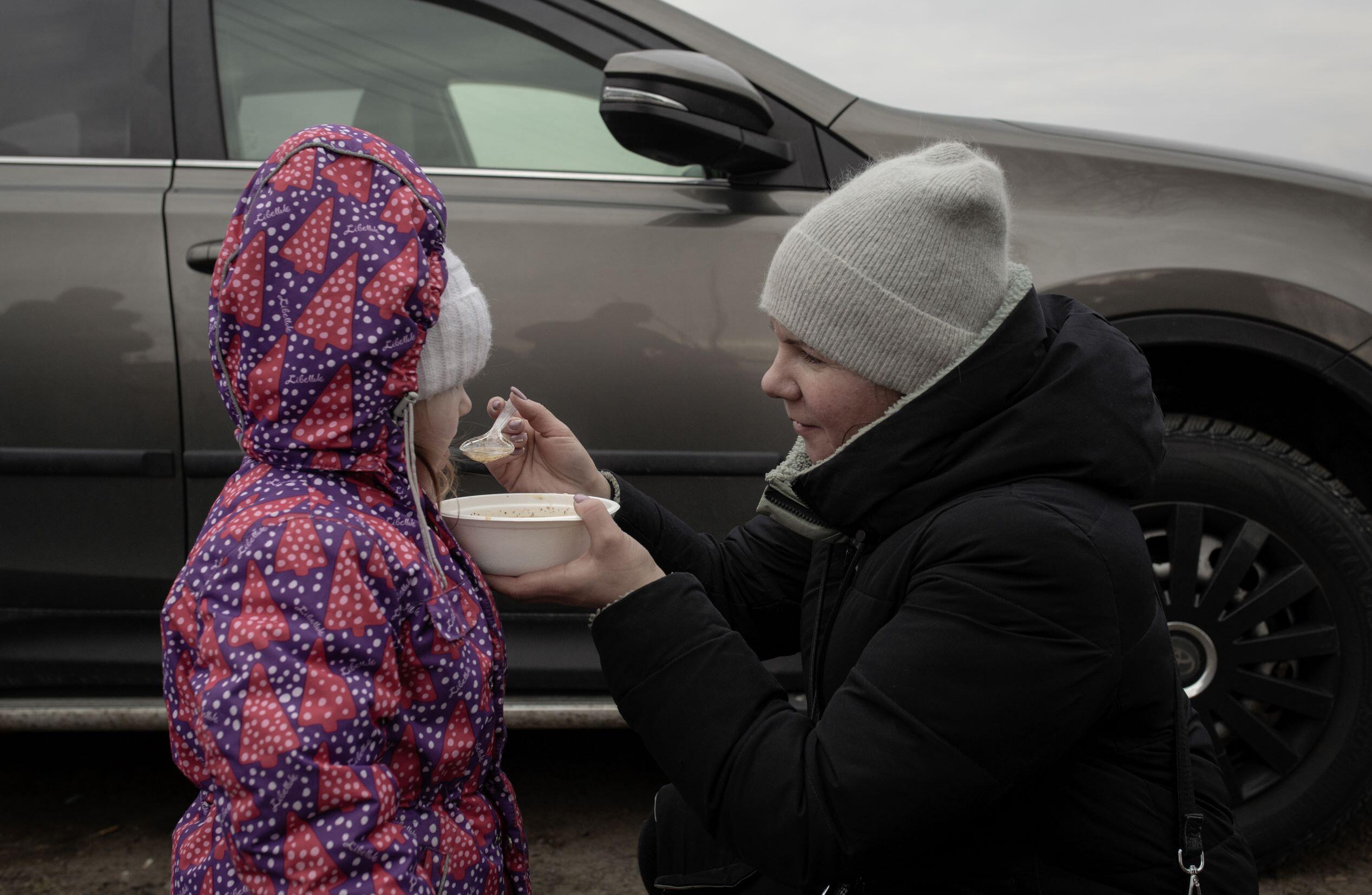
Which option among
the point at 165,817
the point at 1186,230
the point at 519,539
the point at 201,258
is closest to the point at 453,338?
the point at 519,539

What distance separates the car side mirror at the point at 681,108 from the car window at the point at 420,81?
22 cm

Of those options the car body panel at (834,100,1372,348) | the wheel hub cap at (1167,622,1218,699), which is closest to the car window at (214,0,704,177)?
the car body panel at (834,100,1372,348)

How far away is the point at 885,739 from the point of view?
1228 millimetres

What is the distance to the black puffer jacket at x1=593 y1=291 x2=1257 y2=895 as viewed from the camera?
1.22 meters

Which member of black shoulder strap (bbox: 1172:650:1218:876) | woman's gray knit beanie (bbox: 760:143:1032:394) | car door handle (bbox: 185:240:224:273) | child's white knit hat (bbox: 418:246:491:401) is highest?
woman's gray knit beanie (bbox: 760:143:1032:394)

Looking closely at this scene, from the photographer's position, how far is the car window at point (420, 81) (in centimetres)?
247

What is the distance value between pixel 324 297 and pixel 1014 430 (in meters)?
0.76

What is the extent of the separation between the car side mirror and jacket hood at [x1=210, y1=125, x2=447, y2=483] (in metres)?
0.98

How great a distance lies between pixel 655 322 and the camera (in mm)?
2279

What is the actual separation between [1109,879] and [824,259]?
78 cm

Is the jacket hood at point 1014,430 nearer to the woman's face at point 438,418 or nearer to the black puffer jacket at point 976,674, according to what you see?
the black puffer jacket at point 976,674

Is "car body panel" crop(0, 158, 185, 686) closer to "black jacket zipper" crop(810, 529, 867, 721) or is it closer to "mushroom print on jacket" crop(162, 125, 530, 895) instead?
"mushroom print on jacket" crop(162, 125, 530, 895)

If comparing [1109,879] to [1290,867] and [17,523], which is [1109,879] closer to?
[1290,867]

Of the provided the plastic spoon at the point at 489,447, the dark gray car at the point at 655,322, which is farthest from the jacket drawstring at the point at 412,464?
the dark gray car at the point at 655,322
